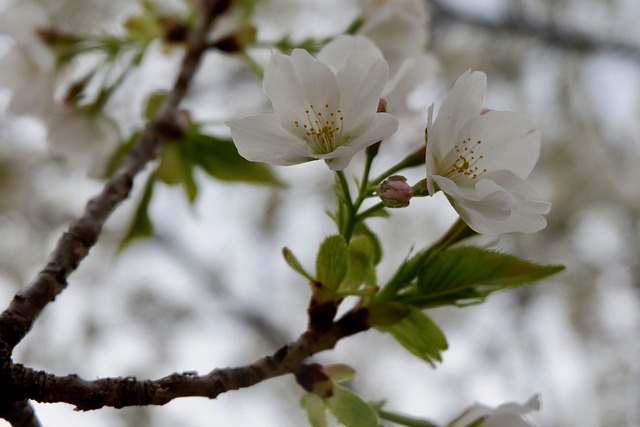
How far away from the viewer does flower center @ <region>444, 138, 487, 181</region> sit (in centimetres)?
57

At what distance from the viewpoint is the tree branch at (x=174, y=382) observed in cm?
47

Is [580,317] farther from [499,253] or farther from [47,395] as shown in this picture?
[47,395]

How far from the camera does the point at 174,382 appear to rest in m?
0.51

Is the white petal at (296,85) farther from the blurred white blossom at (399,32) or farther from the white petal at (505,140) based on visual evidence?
the blurred white blossom at (399,32)

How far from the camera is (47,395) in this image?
0.47 m

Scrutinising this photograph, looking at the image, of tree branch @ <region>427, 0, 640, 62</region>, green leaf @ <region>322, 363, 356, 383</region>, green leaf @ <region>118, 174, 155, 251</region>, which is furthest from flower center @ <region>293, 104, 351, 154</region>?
tree branch @ <region>427, 0, 640, 62</region>

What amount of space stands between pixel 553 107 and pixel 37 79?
10.6 ft

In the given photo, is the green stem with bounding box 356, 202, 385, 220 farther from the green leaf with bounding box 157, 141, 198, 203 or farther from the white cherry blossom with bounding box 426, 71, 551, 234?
the green leaf with bounding box 157, 141, 198, 203

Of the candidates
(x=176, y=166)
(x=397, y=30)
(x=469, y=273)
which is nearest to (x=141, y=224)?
(x=176, y=166)

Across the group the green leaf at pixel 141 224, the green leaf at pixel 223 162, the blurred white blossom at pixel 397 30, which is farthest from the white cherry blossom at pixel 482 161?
the green leaf at pixel 141 224

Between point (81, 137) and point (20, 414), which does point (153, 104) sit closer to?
point (81, 137)

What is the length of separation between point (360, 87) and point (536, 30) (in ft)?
7.27

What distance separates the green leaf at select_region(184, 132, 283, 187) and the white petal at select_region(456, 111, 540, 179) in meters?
0.44

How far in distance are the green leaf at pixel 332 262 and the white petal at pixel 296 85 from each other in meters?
0.10
